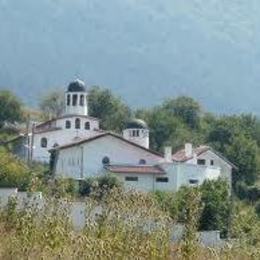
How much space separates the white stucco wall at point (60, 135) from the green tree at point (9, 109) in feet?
30.1

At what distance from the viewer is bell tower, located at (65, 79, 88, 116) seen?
74.5 metres

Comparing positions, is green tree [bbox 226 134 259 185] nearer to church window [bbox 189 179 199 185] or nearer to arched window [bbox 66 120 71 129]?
church window [bbox 189 179 199 185]

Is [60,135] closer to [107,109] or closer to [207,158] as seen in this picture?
[207,158]

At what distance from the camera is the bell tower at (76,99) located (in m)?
74.5

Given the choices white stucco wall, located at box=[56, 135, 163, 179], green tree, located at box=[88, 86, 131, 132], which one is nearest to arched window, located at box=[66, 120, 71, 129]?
white stucco wall, located at box=[56, 135, 163, 179]

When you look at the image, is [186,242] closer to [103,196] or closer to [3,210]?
[103,196]

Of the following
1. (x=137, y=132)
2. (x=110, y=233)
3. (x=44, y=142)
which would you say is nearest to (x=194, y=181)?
(x=137, y=132)

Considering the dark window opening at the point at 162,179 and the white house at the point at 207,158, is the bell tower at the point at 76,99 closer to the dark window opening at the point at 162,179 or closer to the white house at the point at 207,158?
the white house at the point at 207,158

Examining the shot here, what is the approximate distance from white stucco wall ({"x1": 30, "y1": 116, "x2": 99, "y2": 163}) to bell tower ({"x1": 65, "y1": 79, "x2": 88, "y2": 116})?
1.61 m

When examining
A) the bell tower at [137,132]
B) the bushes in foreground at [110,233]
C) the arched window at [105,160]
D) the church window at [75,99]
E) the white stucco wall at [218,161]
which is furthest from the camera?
the church window at [75,99]

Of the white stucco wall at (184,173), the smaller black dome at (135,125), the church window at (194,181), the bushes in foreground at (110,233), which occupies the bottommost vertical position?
the bushes in foreground at (110,233)

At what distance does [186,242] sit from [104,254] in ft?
2.44

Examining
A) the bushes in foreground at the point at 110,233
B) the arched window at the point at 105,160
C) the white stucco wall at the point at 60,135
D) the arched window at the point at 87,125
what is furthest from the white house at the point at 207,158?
the bushes in foreground at the point at 110,233

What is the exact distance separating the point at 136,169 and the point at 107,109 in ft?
94.9
